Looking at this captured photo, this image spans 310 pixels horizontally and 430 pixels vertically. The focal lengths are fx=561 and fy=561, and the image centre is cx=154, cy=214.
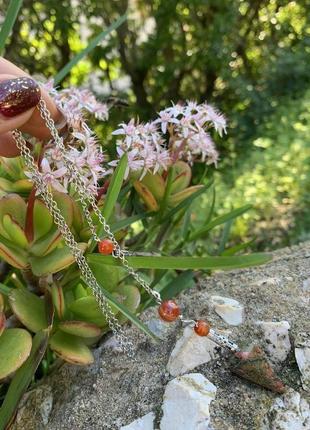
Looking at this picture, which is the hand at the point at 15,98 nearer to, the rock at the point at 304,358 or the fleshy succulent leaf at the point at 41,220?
the fleshy succulent leaf at the point at 41,220

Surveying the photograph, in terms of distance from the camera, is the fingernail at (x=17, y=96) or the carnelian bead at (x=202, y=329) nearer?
the fingernail at (x=17, y=96)

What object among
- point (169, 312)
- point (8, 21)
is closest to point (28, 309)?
point (169, 312)

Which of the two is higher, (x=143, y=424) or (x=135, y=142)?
(x=135, y=142)

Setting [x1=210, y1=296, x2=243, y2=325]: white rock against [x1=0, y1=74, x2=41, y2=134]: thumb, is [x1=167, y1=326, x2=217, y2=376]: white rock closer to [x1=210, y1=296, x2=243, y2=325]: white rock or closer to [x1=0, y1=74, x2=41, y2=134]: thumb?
[x1=210, y1=296, x2=243, y2=325]: white rock

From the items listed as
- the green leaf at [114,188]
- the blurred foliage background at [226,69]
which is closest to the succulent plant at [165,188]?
the green leaf at [114,188]

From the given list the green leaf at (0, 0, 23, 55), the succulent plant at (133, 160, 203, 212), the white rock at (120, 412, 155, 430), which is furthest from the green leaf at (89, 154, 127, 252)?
the green leaf at (0, 0, 23, 55)

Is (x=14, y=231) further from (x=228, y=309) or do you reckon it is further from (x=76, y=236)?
(x=228, y=309)

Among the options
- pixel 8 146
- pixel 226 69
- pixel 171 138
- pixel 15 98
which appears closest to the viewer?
pixel 15 98
